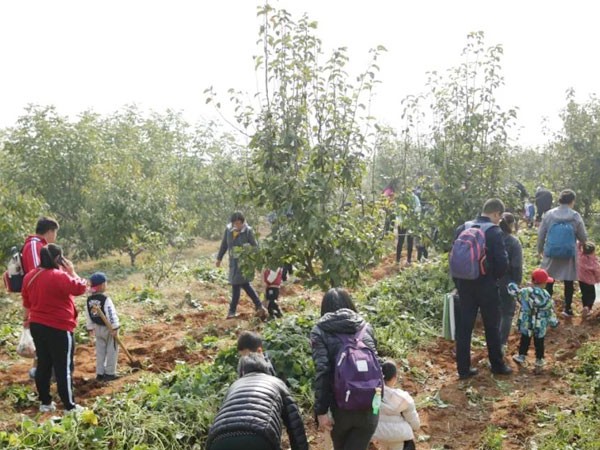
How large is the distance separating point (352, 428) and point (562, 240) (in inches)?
210

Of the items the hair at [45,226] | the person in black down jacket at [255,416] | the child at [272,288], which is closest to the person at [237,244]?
the child at [272,288]

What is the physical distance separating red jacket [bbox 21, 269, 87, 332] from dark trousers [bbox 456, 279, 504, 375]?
3644mm

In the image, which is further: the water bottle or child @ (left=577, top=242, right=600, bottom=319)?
child @ (left=577, top=242, right=600, bottom=319)

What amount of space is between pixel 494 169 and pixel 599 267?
267 cm

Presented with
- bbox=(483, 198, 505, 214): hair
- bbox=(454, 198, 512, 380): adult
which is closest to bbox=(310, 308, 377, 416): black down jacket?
bbox=(454, 198, 512, 380): adult

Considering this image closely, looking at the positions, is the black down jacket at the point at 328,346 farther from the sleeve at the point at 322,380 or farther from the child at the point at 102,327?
the child at the point at 102,327

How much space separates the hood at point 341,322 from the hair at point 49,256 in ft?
9.39

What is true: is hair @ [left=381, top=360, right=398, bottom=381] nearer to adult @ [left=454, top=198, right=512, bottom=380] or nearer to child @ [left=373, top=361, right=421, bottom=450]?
child @ [left=373, top=361, right=421, bottom=450]

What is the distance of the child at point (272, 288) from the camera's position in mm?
8852

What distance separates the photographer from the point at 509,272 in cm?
645

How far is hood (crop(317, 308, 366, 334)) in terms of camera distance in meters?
3.62

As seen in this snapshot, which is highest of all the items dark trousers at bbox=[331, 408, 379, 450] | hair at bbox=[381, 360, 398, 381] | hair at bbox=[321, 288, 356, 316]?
hair at bbox=[321, 288, 356, 316]

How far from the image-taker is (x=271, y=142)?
6234mm

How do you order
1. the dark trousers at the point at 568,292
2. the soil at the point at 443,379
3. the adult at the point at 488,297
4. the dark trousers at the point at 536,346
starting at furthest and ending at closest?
the dark trousers at the point at 568,292 < the dark trousers at the point at 536,346 < the adult at the point at 488,297 < the soil at the point at 443,379
